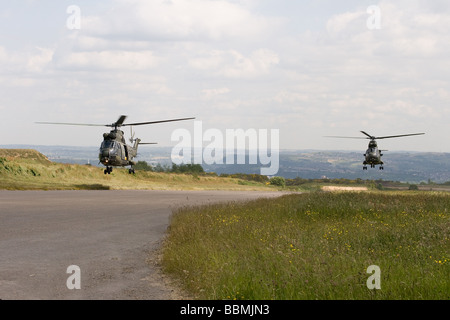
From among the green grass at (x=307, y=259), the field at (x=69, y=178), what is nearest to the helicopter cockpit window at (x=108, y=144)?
the field at (x=69, y=178)

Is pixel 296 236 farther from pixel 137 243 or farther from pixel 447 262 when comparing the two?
pixel 137 243

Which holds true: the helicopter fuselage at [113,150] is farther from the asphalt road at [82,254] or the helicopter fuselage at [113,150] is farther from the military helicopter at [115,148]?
the asphalt road at [82,254]

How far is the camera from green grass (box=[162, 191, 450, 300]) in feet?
28.0

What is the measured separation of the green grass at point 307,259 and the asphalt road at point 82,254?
2.88 ft

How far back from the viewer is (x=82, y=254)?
44.9ft

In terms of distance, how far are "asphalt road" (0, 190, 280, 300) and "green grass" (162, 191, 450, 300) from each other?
879mm

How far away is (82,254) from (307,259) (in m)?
6.95

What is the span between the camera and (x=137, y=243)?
15867 mm

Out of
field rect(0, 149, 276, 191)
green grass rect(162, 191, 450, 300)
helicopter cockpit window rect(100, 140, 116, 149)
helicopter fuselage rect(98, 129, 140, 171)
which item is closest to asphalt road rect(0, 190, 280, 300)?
green grass rect(162, 191, 450, 300)

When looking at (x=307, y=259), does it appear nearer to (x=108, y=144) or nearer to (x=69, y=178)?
(x=108, y=144)

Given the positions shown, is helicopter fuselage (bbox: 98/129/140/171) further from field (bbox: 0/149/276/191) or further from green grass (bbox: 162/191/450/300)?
green grass (bbox: 162/191/450/300)
